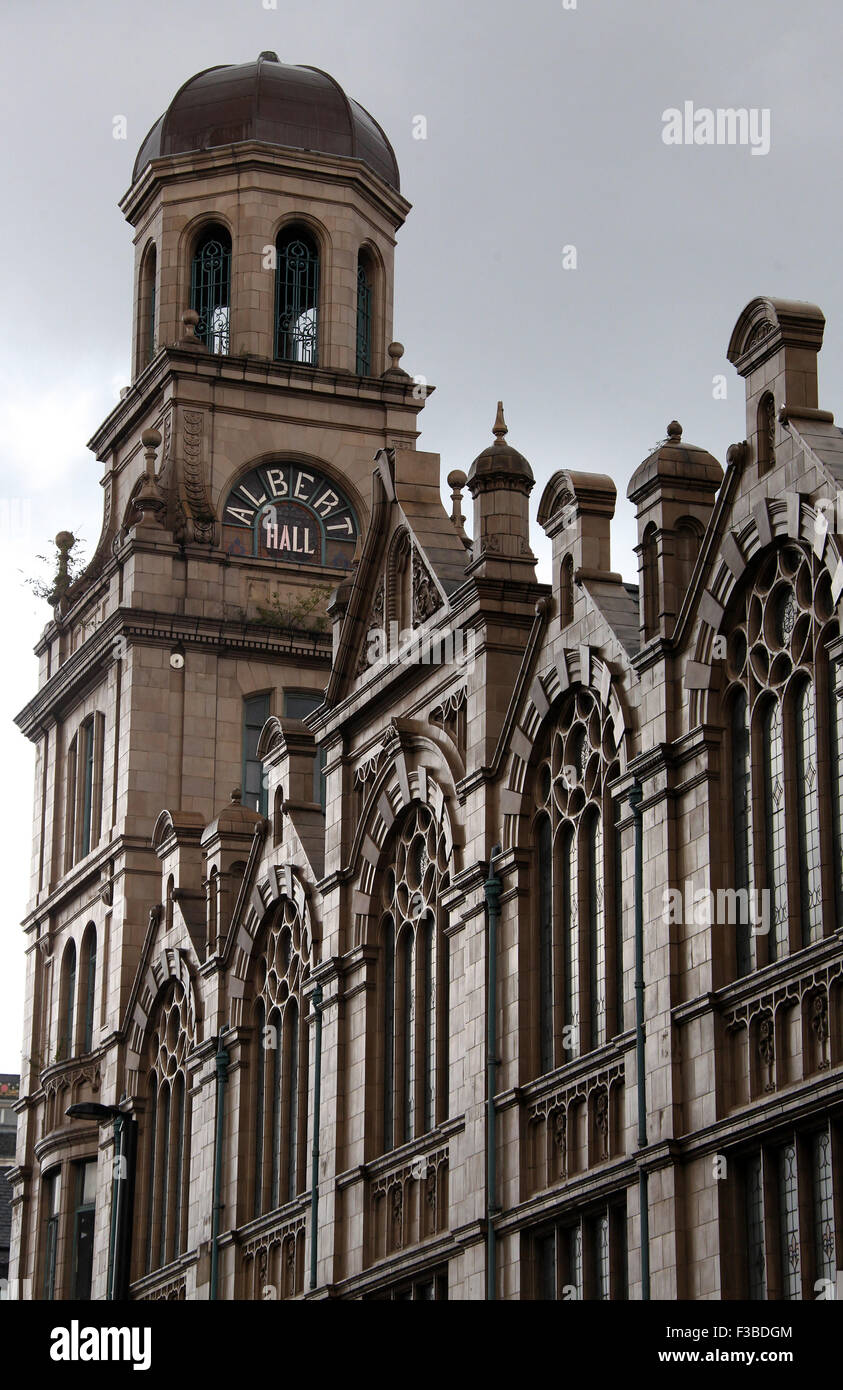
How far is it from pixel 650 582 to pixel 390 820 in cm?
893

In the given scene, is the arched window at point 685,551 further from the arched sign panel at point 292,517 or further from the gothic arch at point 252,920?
the arched sign panel at point 292,517

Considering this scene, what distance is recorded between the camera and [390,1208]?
4019cm

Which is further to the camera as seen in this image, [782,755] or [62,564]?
[62,564]

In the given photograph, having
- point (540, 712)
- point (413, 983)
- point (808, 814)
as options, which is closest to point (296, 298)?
point (413, 983)

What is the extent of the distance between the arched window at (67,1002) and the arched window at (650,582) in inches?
1090

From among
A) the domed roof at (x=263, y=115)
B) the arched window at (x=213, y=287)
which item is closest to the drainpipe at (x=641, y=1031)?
the arched window at (x=213, y=287)

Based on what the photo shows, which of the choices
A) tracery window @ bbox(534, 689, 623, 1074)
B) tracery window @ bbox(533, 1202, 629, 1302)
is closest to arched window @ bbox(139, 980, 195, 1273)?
tracery window @ bbox(534, 689, 623, 1074)

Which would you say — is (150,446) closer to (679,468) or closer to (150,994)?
(150,994)

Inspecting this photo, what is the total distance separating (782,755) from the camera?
3127 centimetres

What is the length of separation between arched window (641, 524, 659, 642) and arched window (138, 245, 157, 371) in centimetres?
3119

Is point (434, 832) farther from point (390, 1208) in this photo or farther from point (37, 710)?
point (37, 710)

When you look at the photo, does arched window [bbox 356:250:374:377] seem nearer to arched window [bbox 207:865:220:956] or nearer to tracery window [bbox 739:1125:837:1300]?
arched window [bbox 207:865:220:956]

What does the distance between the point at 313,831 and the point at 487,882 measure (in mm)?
9458

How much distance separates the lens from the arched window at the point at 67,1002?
195 feet
